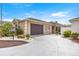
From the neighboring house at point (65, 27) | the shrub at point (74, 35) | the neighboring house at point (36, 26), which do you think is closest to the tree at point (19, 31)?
the neighboring house at point (36, 26)

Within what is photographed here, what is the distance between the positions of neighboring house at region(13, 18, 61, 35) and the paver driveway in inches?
7.8

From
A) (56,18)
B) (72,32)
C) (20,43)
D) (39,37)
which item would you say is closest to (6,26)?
(20,43)

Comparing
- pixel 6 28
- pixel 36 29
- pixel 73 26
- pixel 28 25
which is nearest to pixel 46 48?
pixel 36 29

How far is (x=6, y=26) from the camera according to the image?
17.7ft

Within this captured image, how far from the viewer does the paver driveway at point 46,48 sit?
5.29 meters

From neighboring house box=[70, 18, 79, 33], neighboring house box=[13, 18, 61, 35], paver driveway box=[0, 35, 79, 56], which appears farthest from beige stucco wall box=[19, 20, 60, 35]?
neighboring house box=[70, 18, 79, 33]

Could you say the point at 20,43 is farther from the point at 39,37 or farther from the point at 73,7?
the point at 73,7

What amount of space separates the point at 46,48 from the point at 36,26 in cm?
68

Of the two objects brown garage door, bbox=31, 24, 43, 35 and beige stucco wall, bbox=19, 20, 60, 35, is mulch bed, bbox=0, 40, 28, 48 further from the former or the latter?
brown garage door, bbox=31, 24, 43, 35

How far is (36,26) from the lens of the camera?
18.4 ft

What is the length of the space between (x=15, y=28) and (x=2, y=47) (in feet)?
2.01

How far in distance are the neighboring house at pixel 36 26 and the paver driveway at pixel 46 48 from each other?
7.8 inches

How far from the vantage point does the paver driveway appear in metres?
5.29

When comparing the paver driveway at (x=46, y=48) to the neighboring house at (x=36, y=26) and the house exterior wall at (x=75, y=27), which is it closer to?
the neighboring house at (x=36, y=26)
